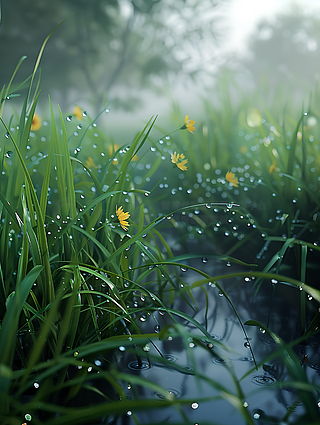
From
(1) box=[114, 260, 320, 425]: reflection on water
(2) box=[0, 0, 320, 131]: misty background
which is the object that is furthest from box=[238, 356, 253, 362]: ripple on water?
(2) box=[0, 0, 320, 131]: misty background

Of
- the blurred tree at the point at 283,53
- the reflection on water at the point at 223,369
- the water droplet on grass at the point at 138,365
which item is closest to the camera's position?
the reflection on water at the point at 223,369

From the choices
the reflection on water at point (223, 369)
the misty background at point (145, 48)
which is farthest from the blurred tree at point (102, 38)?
the reflection on water at point (223, 369)

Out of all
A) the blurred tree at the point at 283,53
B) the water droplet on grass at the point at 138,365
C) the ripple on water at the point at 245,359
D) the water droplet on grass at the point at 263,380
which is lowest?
the water droplet on grass at the point at 263,380

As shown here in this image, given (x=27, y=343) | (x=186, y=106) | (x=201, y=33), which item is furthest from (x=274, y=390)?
(x=201, y=33)

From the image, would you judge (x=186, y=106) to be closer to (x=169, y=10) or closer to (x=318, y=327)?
(x=169, y=10)

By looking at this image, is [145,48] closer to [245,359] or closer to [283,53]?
[283,53]

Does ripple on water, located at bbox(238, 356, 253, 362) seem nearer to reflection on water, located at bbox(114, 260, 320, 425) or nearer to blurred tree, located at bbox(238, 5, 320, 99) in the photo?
reflection on water, located at bbox(114, 260, 320, 425)

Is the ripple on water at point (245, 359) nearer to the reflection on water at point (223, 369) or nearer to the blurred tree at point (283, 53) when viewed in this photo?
the reflection on water at point (223, 369)
